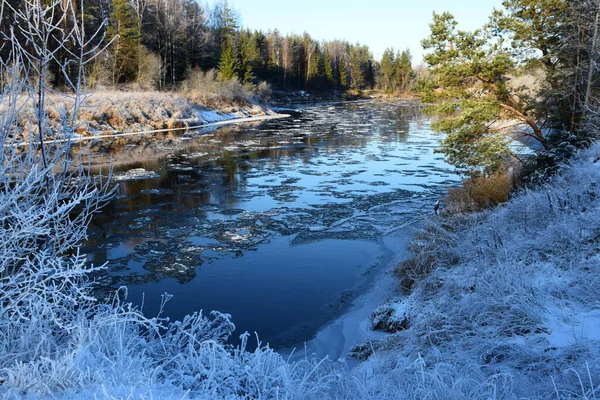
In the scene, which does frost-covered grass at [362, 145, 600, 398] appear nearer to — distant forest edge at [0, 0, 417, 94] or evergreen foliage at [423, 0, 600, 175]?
evergreen foliage at [423, 0, 600, 175]

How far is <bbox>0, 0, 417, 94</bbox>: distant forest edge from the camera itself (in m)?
37.7

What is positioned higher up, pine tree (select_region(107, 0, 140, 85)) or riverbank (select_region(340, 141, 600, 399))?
pine tree (select_region(107, 0, 140, 85))

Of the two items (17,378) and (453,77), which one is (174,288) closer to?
(17,378)

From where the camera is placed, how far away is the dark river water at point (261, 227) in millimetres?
7629

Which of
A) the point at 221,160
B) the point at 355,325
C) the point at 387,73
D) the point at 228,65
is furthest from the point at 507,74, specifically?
the point at 387,73

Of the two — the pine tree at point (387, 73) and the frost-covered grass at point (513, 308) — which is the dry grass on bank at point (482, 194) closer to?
the frost-covered grass at point (513, 308)

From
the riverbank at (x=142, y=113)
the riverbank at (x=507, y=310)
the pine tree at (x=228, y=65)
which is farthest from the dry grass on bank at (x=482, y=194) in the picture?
the pine tree at (x=228, y=65)

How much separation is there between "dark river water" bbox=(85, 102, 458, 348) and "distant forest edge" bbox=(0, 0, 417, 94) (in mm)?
3859

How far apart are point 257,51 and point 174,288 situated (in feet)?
213

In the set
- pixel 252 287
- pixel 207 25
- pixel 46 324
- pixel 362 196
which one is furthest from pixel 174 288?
pixel 207 25

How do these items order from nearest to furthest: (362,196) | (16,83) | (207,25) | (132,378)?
(132,378)
(16,83)
(362,196)
(207,25)

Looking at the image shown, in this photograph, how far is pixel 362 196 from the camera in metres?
13.9

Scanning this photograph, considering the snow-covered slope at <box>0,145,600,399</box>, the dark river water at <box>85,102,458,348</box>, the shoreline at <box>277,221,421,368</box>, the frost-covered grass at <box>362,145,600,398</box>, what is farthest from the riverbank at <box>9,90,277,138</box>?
the snow-covered slope at <box>0,145,600,399</box>

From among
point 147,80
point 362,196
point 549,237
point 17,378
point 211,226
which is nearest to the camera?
point 17,378
